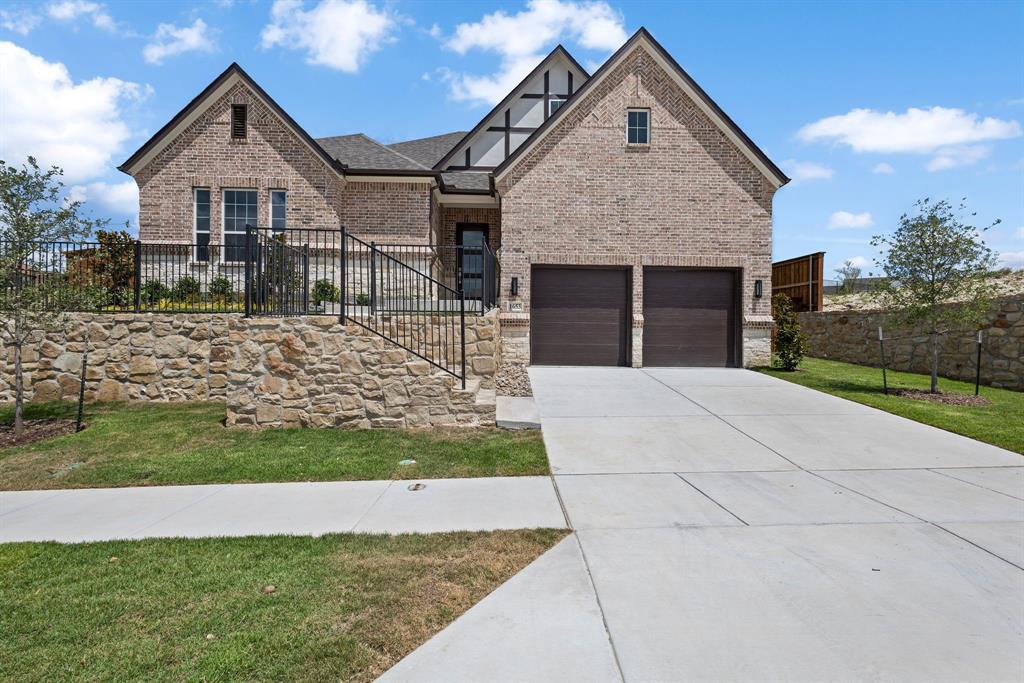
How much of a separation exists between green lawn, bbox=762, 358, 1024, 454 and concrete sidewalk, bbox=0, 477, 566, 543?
7186mm

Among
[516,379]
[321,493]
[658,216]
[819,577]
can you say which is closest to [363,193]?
[516,379]

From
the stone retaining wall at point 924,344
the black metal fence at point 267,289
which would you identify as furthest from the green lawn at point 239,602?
the stone retaining wall at point 924,344

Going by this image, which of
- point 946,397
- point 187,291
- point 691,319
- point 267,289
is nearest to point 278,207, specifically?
point 187,291

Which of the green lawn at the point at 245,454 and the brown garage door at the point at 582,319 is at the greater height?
the brown garage door at the point at 582,319

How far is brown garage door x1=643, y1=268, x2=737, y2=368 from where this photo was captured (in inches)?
588

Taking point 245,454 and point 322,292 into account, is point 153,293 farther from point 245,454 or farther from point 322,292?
point 245,454

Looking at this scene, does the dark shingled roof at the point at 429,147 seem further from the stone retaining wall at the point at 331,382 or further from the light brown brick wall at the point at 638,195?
the stone retaining wall at the point at 331,382

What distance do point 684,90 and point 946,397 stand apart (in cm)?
983

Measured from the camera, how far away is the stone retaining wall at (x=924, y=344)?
13.3 m

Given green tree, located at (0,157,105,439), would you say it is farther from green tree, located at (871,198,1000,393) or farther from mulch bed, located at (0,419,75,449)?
green tree, located at (871,198,1000,393)

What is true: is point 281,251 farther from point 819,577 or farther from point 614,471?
point 819,577

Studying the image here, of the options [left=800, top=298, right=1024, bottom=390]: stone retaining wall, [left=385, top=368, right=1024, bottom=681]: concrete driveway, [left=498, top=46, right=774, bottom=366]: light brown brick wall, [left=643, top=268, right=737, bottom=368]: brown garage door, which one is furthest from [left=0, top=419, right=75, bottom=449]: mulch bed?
[left=800, top=298, right=1024, bottom=390]: stone retaining wall

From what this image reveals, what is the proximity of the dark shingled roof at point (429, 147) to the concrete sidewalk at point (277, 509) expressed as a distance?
15985 mm

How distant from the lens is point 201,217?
1662 cm
